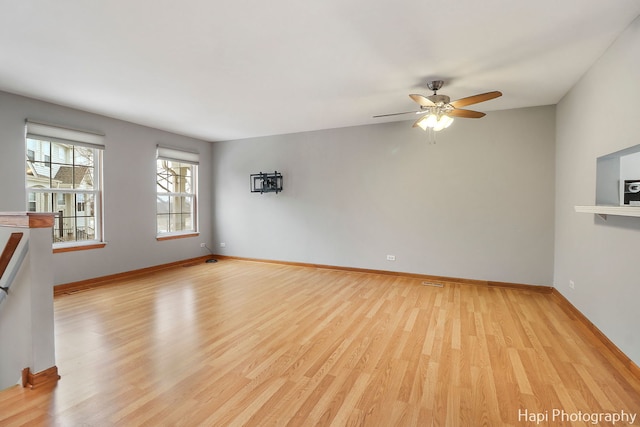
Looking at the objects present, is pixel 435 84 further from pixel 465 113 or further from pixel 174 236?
pixel 174 236

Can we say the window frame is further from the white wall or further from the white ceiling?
the white wall

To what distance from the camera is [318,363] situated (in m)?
2.39

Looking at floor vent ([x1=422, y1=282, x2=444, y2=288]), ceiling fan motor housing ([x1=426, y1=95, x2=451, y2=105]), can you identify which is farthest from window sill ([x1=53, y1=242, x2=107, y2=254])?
ceiling fan motor housing ([x1=426, y1=95, x2=451, y2=105])

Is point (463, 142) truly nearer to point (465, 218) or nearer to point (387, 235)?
point (465, 218)

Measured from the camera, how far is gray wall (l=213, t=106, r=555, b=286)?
4.40 metres

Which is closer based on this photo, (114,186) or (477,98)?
(477,98)

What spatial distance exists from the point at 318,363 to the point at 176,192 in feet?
16.8

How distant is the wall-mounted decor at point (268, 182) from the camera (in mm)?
6184

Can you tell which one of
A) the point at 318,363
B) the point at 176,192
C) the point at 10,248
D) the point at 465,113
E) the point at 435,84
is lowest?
the point at 318,363

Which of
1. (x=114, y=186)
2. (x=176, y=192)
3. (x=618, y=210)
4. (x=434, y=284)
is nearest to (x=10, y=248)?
(x=114, y=186)

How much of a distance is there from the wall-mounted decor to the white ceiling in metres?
2.03

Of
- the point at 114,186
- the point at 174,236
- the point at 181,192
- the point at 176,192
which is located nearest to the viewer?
the point at 114,186

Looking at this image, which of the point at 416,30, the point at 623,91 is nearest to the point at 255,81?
the point at 416,30

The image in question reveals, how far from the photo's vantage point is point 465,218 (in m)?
4.74
